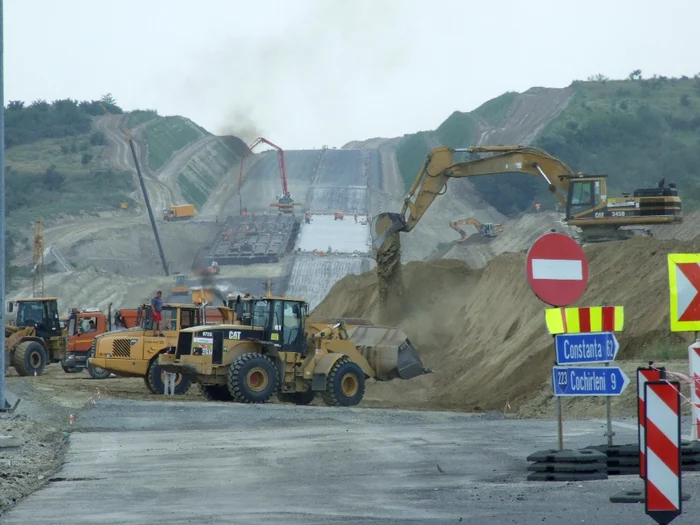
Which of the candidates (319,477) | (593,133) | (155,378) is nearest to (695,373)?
(319,477)

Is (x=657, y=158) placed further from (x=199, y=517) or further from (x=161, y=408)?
(x=199, y=517)

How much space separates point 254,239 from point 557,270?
82.9m

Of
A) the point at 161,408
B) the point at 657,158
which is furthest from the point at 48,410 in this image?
the point at 657,158

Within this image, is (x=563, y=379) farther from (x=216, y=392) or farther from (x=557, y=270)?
(x=216, y=392)

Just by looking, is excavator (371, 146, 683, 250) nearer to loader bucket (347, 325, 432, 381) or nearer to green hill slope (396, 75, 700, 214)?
loader bucket (347, 325, 432, 381)

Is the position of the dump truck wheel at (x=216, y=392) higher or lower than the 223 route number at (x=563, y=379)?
lower

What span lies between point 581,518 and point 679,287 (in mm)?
2749

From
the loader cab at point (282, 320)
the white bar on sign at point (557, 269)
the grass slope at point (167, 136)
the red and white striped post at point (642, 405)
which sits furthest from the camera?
the grass slope at point (167, 136)

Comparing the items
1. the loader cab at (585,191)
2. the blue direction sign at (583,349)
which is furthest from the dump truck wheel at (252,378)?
the loader cab at (585,191)

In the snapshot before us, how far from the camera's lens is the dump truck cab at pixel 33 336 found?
3831 centimetres

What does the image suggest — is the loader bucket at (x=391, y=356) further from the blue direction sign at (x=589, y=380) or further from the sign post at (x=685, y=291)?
the sign post at (x=685, y=291)

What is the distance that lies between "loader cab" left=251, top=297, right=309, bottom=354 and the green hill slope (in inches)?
2186

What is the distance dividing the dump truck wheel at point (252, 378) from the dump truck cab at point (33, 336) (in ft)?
46.4

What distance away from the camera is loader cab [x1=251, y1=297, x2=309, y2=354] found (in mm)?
26703
